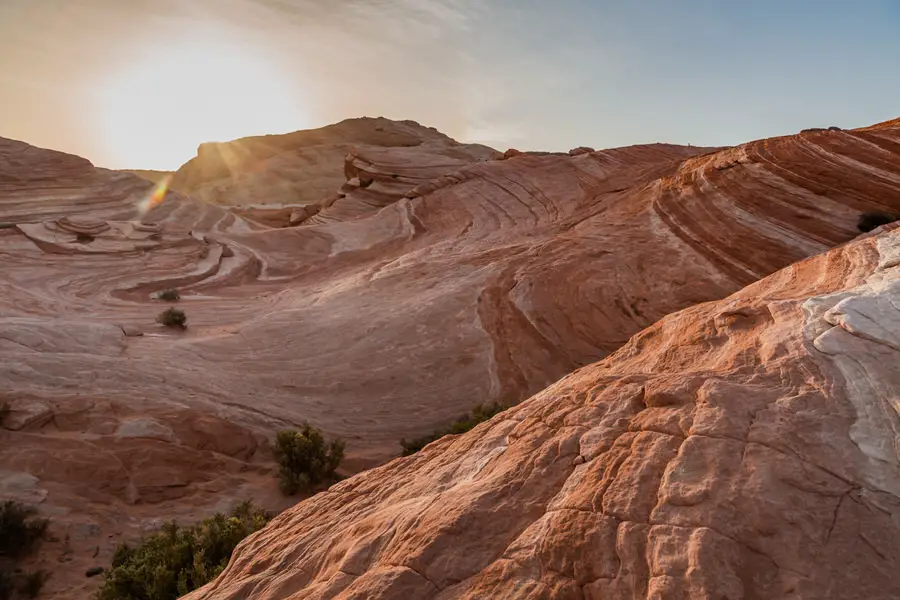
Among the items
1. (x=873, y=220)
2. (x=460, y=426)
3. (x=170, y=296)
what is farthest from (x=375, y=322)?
(x=873, y=220)

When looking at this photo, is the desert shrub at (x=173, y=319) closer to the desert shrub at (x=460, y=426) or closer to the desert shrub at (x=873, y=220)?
the desert shrub at (x=460, y=426)

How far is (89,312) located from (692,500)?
18940 mm

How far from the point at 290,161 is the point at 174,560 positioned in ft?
264

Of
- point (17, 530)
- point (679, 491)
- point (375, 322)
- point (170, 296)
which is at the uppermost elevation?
point (679, 491)

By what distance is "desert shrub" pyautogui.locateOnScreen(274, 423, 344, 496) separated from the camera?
1066 centimetres

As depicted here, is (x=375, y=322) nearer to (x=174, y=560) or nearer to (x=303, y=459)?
(x=303, y=459)

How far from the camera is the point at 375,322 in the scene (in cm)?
1611

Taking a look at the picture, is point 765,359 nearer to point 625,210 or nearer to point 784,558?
point 784,558

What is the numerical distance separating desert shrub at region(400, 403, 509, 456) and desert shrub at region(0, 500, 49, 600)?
6154mm

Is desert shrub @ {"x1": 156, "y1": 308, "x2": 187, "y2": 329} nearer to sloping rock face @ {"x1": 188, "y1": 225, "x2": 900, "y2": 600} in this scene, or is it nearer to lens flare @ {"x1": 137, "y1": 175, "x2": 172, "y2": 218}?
sloping rock face @ {"x1": 188, "y1": 225, "x2": 900, "y2": 600}

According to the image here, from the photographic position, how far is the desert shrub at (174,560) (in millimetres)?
7664

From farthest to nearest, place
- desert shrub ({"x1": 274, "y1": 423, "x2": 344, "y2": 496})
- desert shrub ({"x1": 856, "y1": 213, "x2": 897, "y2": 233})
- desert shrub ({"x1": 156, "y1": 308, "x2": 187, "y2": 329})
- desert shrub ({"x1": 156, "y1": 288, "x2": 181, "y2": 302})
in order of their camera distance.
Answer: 1. desert shrub ({"x1": 156, "y1": 288, "x2": 181, "y2": 302})
2. desert shrub ({"x1": 156, "y1": 308, "x2": 187, "y2": 329})
3. desert shrub ({"x1": 856, "y1": 213, "x2": 897, "y2": 233})
4. desert shrub ({"x1": 274, "y1": 423, "x2": 344, "y2": 496})

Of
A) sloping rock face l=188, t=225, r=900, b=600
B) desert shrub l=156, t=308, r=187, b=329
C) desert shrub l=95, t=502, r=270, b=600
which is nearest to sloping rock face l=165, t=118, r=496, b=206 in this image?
desert shrub l=156, t=308, r=187, b=329

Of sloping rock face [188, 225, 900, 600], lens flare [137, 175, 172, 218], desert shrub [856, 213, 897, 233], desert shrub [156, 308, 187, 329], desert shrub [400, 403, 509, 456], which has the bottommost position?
desert shrub [400, 403, 509, 456]
